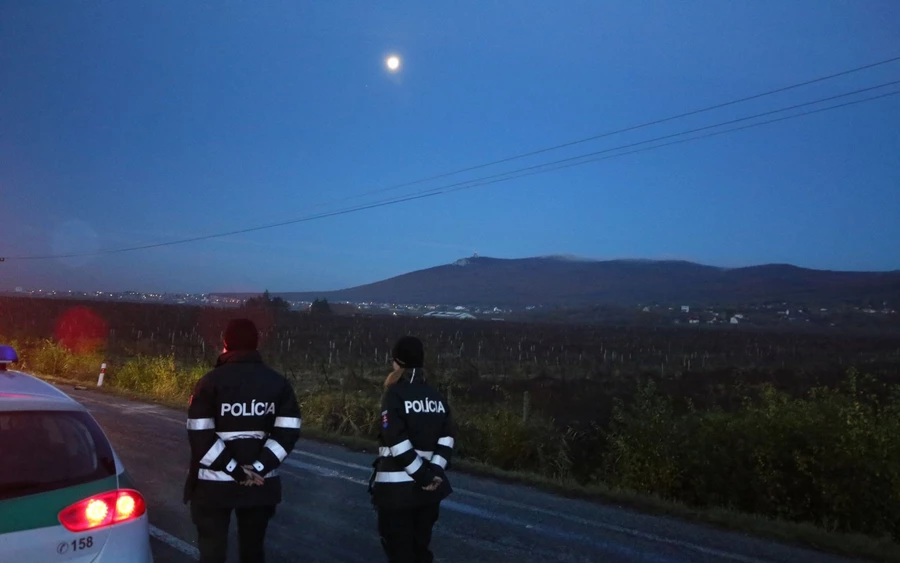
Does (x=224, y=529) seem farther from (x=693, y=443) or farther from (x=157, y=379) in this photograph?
(x=157, y=379)

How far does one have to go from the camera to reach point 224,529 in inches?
155

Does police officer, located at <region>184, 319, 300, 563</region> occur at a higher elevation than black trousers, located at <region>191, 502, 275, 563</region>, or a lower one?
higher

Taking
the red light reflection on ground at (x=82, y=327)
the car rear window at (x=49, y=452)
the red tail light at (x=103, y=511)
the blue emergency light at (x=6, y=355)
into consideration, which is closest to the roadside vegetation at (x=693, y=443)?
the red tail light at (x=103, y=511)

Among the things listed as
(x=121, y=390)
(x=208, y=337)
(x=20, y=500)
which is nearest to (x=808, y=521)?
(x=20, y=500)

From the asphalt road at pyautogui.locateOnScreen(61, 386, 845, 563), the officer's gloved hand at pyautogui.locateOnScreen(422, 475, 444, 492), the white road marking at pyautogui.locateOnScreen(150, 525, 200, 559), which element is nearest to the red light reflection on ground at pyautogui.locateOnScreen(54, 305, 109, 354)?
the asphalt road at pyautogui.locateOnScreen(61, 386, 845, 563)

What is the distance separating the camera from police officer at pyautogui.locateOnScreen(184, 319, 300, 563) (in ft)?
12.7

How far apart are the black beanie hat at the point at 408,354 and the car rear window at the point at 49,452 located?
1.66 meters

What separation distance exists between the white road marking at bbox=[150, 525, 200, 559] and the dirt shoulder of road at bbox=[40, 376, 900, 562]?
4656mm

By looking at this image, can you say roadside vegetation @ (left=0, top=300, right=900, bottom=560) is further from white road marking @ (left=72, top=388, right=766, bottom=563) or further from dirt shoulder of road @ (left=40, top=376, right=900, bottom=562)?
white road marking @ (left=72, top=388, right=766, bottom=563)

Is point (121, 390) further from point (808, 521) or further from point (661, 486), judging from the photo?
point (808, 521)

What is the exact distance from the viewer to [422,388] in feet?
14.2

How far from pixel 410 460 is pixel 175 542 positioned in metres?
3.03

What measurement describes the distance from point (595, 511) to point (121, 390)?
15041 millimetres

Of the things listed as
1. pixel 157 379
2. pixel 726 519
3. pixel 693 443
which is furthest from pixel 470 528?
pixel 157 379
